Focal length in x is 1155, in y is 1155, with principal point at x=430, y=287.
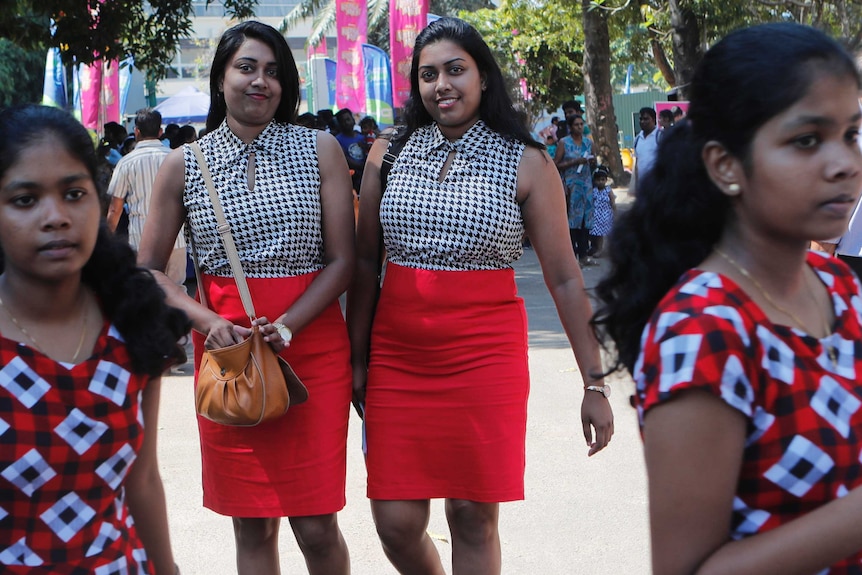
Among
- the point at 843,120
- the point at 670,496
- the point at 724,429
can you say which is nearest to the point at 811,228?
the point at 843,120

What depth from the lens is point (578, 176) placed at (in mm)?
13625

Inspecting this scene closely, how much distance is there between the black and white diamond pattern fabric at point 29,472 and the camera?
2.04m

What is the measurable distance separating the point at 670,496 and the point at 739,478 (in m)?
0.11

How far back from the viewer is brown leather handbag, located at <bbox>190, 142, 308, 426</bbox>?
3408 mm

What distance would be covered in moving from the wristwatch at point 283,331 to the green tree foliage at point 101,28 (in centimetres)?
824

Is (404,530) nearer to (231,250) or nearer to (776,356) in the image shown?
(231,250)

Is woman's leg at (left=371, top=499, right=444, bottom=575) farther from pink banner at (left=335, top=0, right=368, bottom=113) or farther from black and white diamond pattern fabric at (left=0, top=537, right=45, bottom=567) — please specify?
pink banner at (left=335, top=0, right=368, bottom=113)

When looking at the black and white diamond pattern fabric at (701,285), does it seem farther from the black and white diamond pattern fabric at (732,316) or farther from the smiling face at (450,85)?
the smiling face at (450,85)

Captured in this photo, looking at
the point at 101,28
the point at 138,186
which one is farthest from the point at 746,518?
the point at 101,28

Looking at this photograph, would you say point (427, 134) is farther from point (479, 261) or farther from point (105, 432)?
point (105, 432)

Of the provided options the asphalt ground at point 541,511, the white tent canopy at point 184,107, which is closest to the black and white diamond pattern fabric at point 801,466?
the asphalt ground at point 541,511

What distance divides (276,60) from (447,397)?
3.98ft

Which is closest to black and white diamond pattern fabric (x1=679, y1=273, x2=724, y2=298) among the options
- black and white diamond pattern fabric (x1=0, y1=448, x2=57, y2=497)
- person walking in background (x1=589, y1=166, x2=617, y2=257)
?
black and white diamond pattern fabric (x1=0, y1=448, x2=57, y2=497)

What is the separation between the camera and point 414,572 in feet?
12.1
